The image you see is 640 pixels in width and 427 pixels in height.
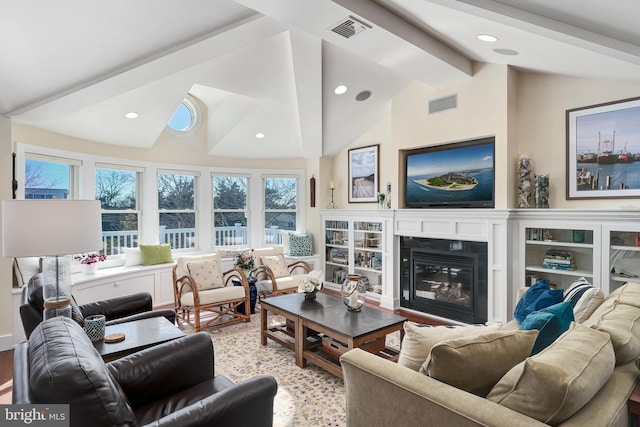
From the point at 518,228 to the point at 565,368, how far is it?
2.98 metres

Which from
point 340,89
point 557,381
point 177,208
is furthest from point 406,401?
point 177,208

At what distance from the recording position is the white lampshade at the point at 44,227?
6.64 ft

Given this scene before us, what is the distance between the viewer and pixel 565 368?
124cm

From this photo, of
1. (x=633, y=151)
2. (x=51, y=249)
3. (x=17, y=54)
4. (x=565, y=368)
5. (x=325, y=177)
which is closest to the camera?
(x=565, y=368)

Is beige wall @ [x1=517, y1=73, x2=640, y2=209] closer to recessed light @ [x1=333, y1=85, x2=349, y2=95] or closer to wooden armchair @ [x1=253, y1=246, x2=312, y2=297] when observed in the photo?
recessed light @ [x1=333, y1=85, x2=349, y2=95]

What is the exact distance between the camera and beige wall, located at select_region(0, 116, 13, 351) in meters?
3.43

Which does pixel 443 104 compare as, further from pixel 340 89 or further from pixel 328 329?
pixel 328 329

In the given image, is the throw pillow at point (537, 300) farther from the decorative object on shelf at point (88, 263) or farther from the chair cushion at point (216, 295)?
the decorative object on shelf at point (88, 263)

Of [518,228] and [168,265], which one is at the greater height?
[518,228]

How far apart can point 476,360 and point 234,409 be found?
3.49ft

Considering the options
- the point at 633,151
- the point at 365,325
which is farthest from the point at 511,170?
the point at 365,325

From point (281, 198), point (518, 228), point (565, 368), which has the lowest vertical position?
point (565, 368)

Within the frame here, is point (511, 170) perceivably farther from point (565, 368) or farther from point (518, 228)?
point (565, 368)

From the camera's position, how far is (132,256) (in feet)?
16.7
